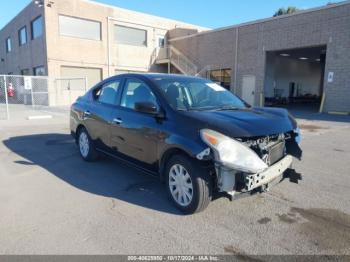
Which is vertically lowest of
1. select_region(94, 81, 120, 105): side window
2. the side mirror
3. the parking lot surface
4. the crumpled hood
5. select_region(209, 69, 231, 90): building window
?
the parking lot surface

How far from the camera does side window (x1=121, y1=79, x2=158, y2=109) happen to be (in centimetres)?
419

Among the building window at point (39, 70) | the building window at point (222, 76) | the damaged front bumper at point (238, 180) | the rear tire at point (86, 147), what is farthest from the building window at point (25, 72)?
the damaged front bumper at point (238, 180)

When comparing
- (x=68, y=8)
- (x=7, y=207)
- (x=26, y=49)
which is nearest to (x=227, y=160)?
(x=7, y=207)

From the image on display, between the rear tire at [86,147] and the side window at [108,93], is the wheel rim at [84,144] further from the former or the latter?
the side window at [108,93]

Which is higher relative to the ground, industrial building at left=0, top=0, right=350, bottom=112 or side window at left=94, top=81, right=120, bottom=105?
industrial building at left=0, top=0, right=350, bottom=112

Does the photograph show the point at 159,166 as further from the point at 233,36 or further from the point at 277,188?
the point at 233,36

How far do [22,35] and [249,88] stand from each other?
20.2m

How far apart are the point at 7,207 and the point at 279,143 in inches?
142

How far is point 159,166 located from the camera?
3.86m

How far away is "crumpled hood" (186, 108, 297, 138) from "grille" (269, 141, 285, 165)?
193 millimetres

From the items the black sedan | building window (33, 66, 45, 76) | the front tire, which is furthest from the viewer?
building window (33, 66, 45, 76)

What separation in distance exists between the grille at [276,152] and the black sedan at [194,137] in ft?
0.04

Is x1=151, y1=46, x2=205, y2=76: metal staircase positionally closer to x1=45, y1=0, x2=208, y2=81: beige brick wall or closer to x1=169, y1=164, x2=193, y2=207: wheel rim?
x1=45, y1=0, x2=208, y2=81: beige brick wall

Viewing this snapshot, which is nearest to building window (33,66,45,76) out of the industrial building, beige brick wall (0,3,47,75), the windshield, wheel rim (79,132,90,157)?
the industrial building
